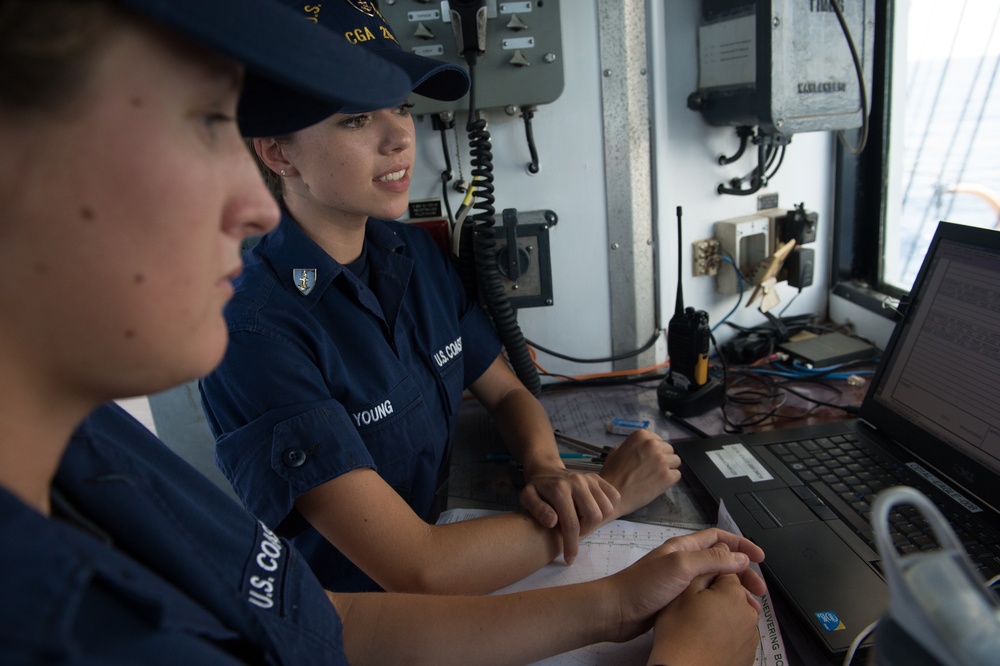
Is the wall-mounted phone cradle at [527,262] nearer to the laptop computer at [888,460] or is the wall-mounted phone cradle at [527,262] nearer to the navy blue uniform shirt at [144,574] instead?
the laptop computer at [888,460]

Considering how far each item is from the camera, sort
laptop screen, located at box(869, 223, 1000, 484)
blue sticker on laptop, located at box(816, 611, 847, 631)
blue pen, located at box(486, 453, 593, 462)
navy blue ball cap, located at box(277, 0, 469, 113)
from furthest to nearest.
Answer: blue pen, located at box(486, 453, 593, 462) < navy blue ball cap, located at box(277, 0, 469, 113) < laptop screen, located at box(869, 223, 1000, 484) < blue sticker on laptop, located at box(816, 611, 847, 631)

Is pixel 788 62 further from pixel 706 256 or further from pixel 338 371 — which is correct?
pixel 338 371

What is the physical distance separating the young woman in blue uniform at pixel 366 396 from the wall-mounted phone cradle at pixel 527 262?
0.52 ft

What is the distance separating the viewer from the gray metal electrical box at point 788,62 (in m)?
1.29

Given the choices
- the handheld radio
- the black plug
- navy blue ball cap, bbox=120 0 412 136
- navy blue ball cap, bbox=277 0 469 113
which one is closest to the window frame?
the black plug

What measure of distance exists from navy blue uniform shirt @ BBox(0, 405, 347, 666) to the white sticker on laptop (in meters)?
0.66

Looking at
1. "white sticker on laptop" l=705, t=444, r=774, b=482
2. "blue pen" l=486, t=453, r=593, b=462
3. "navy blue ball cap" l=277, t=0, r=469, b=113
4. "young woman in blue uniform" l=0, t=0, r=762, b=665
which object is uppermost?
"navy blue ball cap" l=277, t=0, r=469, b=113

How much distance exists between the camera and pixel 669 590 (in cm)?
79

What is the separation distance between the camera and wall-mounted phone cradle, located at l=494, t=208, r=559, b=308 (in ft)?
4.71

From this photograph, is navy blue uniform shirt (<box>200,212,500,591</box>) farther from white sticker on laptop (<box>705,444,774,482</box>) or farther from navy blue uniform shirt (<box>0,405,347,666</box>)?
white sticker on laptop (<box>705,444,774,482</box>)

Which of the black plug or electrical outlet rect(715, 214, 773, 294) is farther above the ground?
electrical outlet rect(715, 214, 773, 294)

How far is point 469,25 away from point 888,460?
3.56 feet

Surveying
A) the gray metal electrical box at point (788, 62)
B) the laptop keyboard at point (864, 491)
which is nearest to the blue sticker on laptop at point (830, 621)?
the laptop keyboard at point (864, 491)

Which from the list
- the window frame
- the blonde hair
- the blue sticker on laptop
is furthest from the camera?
the window frame
